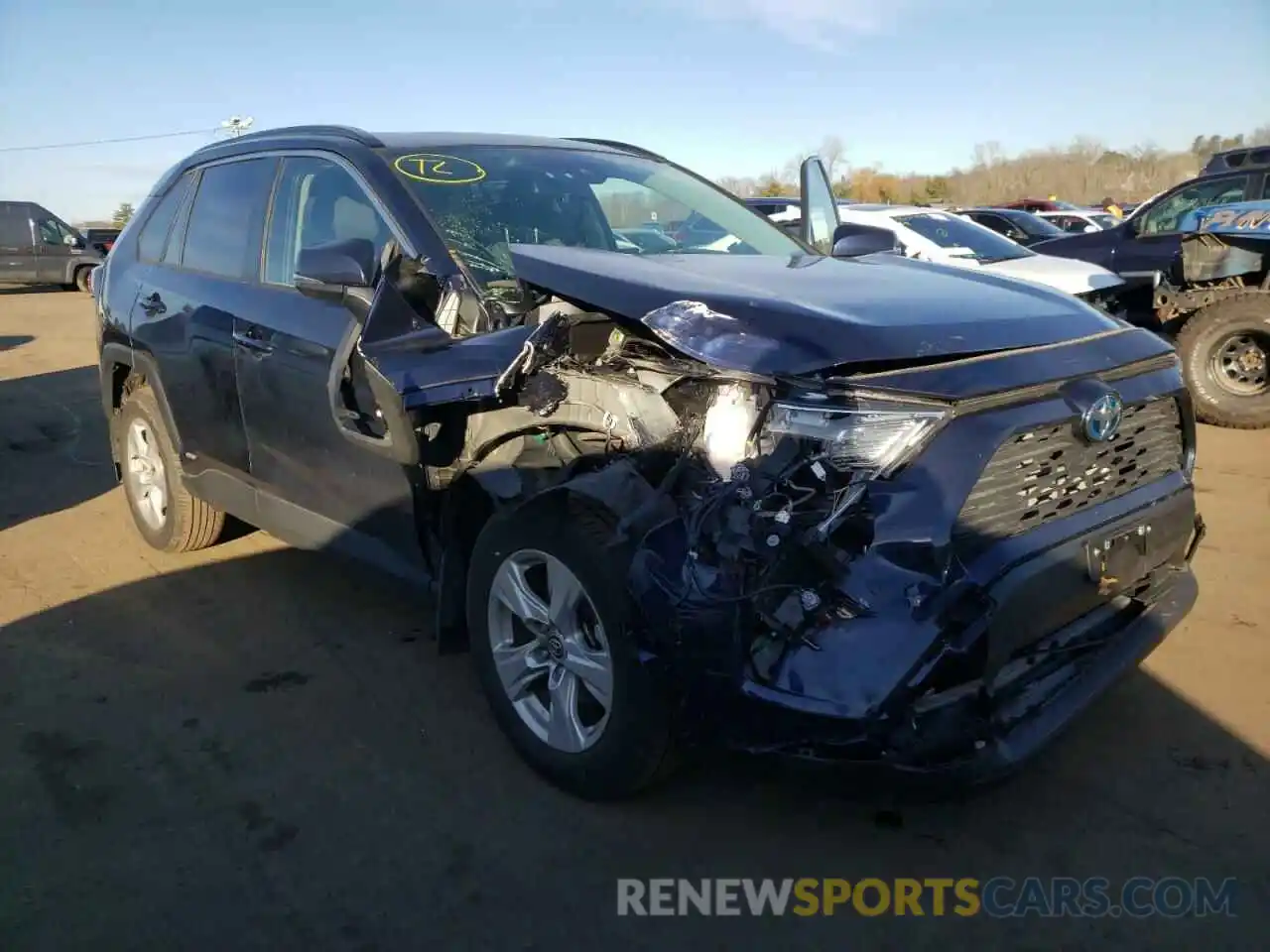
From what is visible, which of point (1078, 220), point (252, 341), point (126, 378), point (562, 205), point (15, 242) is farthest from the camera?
point (15, 242)

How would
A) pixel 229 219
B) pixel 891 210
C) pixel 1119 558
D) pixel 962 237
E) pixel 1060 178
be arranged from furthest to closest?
pixel 1060 178 < pixel 891 210 < pixel 962 237 < pixel 229 219 < pixel 1119 558

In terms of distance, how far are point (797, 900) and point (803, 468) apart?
3.61ft

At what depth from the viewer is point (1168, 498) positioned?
119 inches

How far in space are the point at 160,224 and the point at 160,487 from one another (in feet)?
4.35

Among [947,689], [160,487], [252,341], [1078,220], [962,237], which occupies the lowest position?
[160,487]

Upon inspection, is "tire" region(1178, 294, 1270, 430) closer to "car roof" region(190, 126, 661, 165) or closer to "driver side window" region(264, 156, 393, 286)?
"car roof" region(190, 126, 661, 165)

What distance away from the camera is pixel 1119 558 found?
9.20 feet

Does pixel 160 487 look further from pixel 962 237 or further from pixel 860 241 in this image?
pixel 962 237

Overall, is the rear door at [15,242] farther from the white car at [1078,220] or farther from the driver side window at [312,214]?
the driver side window at [312,214]

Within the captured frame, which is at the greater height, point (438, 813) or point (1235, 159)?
point (1235, 159)

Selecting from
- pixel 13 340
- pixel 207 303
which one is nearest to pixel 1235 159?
pixel 207 303

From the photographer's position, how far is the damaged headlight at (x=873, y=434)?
2.43m

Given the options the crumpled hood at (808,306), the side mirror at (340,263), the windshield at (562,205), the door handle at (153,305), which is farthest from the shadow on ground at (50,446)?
the crumpled hood at (808,306)

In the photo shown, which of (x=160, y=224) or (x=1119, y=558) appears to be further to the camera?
(x=160, y=224)
